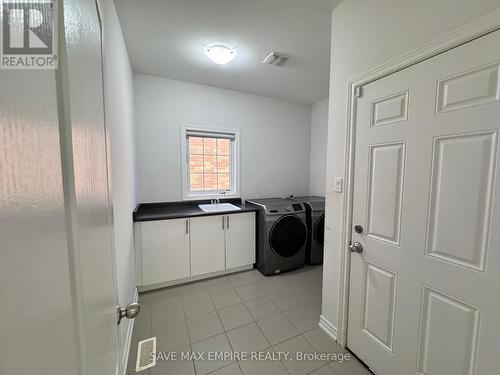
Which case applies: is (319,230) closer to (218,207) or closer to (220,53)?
(218,207)

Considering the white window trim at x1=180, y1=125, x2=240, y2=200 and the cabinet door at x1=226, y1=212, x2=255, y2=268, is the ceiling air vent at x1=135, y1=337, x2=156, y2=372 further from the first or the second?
the white window trim at x1=180, y1=125, x2=240, y2=200

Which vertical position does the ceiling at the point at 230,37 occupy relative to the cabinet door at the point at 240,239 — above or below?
above

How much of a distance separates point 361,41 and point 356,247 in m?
1.44

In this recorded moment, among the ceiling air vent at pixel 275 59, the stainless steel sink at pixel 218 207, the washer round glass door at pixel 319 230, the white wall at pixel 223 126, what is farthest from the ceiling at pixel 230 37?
the washer round glass door at pixel 319 230

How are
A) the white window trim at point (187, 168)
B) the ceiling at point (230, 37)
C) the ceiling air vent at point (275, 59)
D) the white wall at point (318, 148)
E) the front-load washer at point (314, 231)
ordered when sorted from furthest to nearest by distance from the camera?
the white wall at point (318, 148)
the front-load washer at point (314, 231)
the white window trim at point (187, 168)
the ceiling air vent at point (275, 59)
the ceiling at point (230, 37)

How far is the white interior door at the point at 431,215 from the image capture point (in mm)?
940

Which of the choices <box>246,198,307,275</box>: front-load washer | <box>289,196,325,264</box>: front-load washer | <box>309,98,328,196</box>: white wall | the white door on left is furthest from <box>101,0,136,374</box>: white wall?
<box>309,98,328,196</box>: white wall

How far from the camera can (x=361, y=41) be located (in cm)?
142

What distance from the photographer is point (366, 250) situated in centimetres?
147

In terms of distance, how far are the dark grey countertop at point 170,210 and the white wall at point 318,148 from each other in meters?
1.46

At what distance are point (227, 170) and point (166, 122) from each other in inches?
43.5

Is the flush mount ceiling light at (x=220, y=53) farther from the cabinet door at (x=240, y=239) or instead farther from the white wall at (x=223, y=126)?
the cabinet door at (x=240, y=239)

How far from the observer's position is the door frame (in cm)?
93

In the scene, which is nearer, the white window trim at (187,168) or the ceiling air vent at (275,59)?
the ceiling air vent at (275,59)
